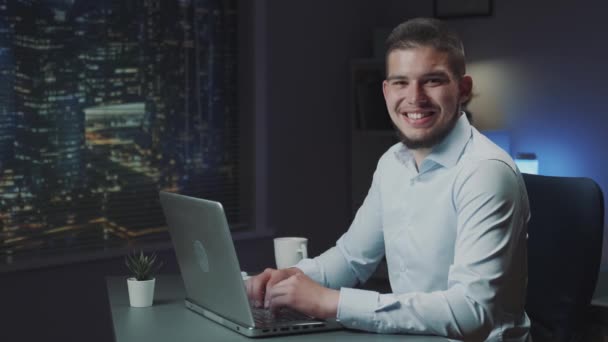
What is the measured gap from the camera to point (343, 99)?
209 inches

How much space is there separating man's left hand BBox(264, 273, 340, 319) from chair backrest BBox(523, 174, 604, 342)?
2.59ft

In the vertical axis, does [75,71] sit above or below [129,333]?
above

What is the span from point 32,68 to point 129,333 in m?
2.24

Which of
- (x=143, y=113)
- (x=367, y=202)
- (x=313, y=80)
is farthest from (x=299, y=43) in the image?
Result: (x=367, y=202)

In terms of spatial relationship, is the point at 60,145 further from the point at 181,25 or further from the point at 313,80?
the point at 313,80

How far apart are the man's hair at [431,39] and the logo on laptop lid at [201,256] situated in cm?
61

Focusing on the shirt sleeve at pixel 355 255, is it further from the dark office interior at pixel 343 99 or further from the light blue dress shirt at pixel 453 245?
the dark office interior at pixel 343 99

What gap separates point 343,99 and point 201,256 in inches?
129

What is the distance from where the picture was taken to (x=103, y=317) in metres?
4.21

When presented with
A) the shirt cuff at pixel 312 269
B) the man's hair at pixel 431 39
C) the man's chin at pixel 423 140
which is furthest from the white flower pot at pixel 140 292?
the man's hair at pixel 431 39

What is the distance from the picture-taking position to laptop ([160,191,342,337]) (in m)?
1.93

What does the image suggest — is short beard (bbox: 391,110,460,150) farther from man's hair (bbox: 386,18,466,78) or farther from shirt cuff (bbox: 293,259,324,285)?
shirt cuff (bbox: 293,259,324,285)

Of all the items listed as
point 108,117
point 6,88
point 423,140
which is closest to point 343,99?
point 108,117

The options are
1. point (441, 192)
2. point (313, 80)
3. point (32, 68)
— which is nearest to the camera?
point (441, 192)
